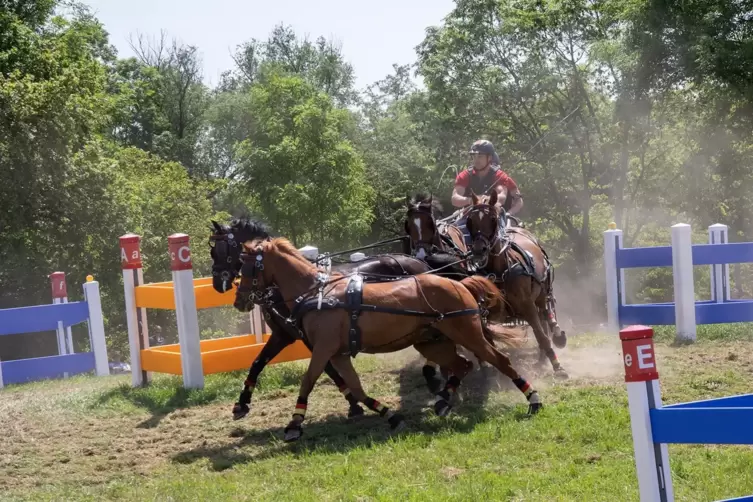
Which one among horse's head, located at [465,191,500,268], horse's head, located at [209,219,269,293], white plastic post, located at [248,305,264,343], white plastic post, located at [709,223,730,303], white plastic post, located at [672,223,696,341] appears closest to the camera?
horse's head, located at [209,219,269,293]

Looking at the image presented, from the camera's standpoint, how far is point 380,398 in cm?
1072

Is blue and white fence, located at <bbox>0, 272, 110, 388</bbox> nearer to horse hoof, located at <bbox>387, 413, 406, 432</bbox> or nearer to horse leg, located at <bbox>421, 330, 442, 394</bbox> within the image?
horse leg, located at <bbox>421, 330, 442, 394</bbox>

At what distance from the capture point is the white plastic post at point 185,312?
11531 mm

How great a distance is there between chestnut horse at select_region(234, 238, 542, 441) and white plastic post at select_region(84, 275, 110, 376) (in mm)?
6245

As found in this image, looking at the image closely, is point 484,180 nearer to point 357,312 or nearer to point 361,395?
point 357,312

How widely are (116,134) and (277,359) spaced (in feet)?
146

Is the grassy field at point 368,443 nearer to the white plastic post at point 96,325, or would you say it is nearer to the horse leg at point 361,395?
the horse leg at point 361,395

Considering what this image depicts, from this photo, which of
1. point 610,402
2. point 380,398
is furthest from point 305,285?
point 610,402

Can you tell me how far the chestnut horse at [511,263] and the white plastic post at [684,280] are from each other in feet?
8.19

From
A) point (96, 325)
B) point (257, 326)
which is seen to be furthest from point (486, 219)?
point (96, 325)

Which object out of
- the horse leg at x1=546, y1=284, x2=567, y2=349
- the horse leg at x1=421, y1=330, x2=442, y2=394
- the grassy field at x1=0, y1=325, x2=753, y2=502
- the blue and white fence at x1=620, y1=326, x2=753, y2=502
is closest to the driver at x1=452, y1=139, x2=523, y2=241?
the horse leg at x1=546, y1=284, x2=567, y2=349

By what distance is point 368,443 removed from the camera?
8602 millimetres

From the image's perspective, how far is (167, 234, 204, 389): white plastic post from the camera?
37.8 feet

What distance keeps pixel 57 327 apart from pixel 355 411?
819 centimetres
